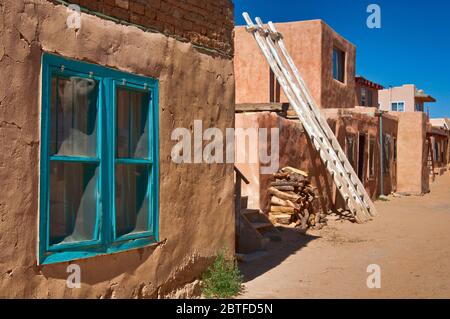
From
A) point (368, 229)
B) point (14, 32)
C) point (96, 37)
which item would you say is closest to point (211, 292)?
point (96, 37)

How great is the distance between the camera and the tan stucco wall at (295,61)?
17.5 m

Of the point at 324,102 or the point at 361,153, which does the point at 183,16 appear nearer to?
the point at 324,102

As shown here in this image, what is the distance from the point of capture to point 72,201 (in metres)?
4.26

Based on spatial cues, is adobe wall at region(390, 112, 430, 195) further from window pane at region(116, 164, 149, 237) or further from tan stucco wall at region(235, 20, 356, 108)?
window pane at region(116, 164, 149, 237)

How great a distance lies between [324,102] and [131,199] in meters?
14.0

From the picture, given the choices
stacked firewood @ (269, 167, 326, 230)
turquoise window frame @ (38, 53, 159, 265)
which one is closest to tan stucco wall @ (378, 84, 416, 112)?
stacked firewood @ (269, 167, 326, 230)

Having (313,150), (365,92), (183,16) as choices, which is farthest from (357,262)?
(365,92)

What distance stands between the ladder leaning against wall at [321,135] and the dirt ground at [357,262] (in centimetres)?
56

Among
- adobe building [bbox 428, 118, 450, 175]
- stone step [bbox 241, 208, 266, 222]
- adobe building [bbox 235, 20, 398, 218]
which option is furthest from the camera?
adobe building [bbox 428, 118, 450, 175]

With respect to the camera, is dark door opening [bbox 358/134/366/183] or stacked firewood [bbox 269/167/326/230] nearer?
stacked firewood [bbox 269/167/326/230]

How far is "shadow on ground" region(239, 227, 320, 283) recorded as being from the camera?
7469mm

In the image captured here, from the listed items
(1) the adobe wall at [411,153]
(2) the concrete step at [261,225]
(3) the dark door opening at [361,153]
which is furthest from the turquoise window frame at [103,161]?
(1) the adobe wall at [411,153]

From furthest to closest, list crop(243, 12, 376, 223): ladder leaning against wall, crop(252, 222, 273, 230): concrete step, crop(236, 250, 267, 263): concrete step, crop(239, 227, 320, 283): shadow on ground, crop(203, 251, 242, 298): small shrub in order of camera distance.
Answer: crop(243, 12, 376, 223): ladder leaning against wall → crop(252, 222, 273, 230): concrete step → crop(236, 250, 267, 263): concrete step → crop(239, 227, 320, 283): shadow on ground → crop(203, 251, 242, 298): small shrub

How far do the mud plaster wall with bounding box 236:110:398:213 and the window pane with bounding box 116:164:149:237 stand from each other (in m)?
6.20
